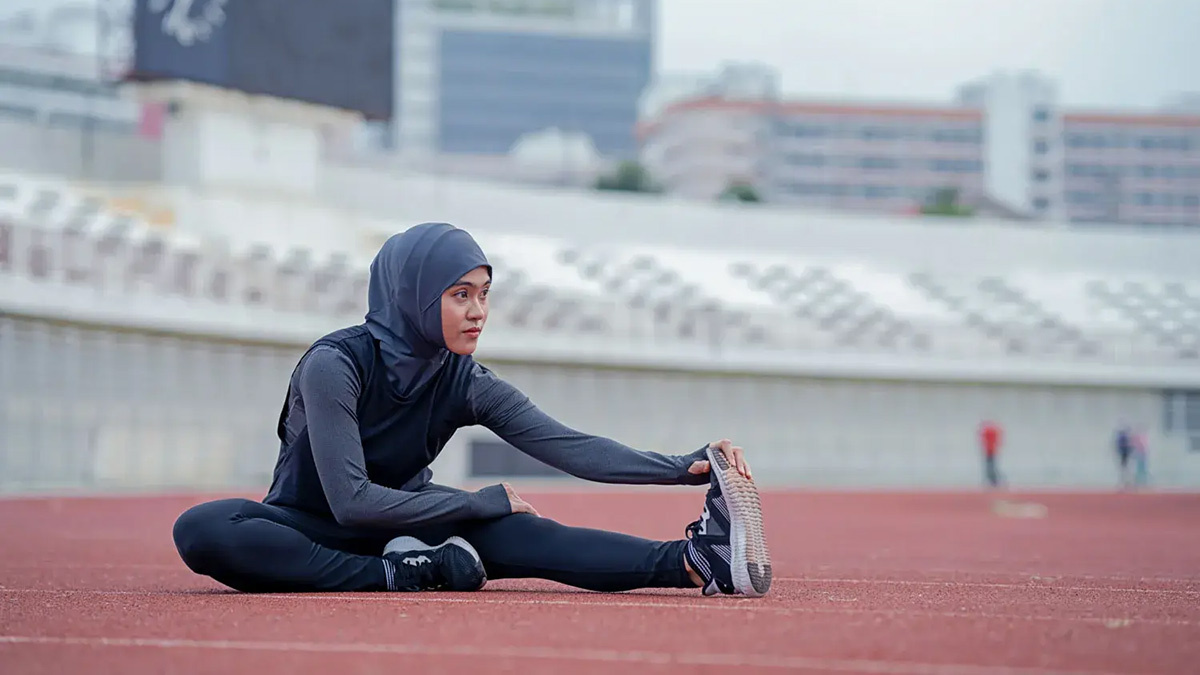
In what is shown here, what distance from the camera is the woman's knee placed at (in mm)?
6203

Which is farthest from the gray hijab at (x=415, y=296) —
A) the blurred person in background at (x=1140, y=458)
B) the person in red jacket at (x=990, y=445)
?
the blurred person in background at (x=1140, y=458)

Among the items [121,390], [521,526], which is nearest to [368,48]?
[121,390]

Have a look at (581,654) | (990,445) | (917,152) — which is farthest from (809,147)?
(581,654)

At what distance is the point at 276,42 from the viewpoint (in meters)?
33.3

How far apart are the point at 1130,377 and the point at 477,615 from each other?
37.7m

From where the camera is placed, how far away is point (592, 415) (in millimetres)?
37188

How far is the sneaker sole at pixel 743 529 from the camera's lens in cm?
602

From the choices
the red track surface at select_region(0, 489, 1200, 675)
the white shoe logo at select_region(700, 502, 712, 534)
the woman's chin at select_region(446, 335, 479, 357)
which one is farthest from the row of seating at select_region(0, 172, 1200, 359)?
the white shoe logo at select_region(700, 502, 712, 534)

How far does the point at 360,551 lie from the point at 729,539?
140 centimetres

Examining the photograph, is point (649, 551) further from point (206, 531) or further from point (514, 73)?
point (514, 73)

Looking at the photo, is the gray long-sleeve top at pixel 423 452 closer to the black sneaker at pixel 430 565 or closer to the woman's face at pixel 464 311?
the black sneaker at pixel 430 565

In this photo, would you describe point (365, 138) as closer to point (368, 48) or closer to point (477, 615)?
point (368, 48)

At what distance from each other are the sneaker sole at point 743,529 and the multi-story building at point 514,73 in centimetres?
16200

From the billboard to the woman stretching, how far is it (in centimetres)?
2645
